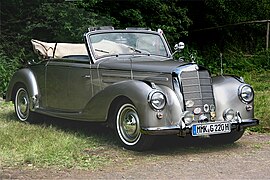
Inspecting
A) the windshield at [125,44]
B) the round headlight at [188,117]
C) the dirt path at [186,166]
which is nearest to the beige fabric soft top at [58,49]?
the windshield at [125,44]

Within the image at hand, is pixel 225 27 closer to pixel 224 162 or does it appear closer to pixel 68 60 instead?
pixel 68 60

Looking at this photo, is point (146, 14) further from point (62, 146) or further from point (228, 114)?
point (62, 146)

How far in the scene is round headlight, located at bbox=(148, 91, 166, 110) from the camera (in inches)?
239

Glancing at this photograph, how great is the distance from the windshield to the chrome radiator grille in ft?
4.06

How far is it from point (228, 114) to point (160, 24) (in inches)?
443

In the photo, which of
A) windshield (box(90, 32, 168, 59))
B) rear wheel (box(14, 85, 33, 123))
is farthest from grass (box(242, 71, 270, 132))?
rear wheel (box(14, 85, 33, 123))

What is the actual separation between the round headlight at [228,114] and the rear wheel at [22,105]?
326 centimetres

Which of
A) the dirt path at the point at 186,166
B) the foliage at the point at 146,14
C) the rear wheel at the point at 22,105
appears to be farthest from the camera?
the foliage at the point at 146,14

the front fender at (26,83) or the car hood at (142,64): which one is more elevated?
the car hood at (142,64)

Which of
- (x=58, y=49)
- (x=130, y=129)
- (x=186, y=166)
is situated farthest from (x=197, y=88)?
(x=58, y=49)

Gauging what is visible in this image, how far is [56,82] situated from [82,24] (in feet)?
24.2

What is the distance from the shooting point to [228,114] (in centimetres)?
657

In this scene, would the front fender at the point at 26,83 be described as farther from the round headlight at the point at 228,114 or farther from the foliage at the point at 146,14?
the foliage at the point at 146,14

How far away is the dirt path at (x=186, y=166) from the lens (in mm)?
5160
